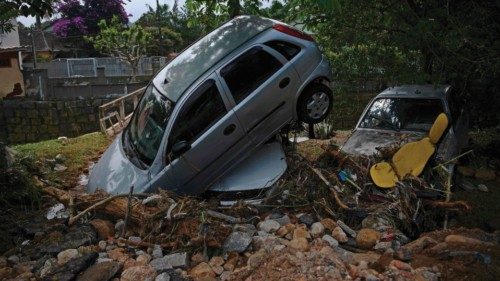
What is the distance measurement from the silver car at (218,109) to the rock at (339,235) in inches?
58.0

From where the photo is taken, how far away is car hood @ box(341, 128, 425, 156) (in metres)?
5.82

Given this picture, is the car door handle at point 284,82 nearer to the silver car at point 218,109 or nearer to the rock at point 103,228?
the silver car at point 218,109

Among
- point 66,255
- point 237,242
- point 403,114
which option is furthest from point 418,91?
point 66,255

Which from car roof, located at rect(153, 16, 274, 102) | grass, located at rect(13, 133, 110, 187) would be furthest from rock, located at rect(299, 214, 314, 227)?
grass, located at rect(13, 133, 110, 187)

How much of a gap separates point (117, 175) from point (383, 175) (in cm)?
329

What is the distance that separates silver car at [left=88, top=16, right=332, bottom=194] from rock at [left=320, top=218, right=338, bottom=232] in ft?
4.20

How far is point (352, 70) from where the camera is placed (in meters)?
7.64

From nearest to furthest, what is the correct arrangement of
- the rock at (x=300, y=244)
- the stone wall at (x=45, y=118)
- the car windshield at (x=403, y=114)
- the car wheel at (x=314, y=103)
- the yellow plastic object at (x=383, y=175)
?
the rock at (x=300, y=244)
the yellow plastic object at (x=383, y=175)
the car wheel at (x=314, y=103)
the car windshield at (x=403, y=114)
the stone wall at (x=45, y=118)

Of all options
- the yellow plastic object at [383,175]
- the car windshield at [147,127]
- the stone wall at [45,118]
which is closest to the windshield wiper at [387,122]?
the yellow plastic object at [383,175]

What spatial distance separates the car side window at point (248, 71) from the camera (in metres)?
5.21

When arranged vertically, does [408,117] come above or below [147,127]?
below

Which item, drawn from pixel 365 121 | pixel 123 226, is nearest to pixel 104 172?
pixel 123 226

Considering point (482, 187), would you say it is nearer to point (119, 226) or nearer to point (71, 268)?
point (119, 226)

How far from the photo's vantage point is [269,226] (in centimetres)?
404
